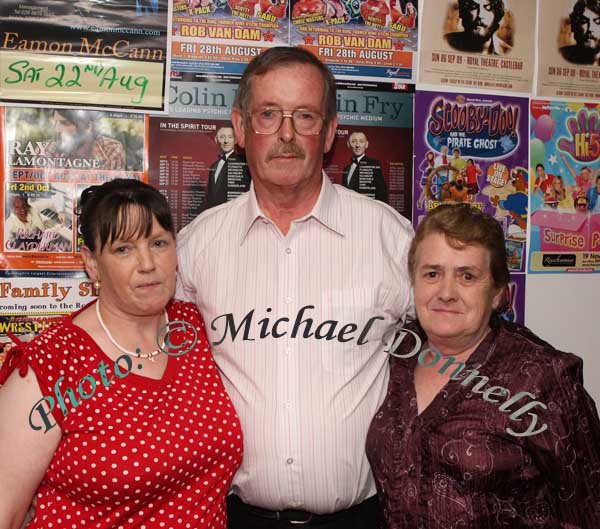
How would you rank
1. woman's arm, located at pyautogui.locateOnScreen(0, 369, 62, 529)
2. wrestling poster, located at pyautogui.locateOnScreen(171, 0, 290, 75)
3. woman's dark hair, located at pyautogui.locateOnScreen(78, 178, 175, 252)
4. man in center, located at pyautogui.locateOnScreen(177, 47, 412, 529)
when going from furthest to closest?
wrestling poster, located at pyautogui.locateOnScreen(171, 0, 290, 75) → man in center, located at pyautogui.locateOnScreen(177, 47, 412, 529) → woman's dark hair, located at pyautogui.locateOnScreen(78, 178, 175, 252) → woman's arm, located at pyautogui.locateOnScreen(0, 369, 62, 529)

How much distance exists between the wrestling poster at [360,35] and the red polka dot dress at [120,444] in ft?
4.11

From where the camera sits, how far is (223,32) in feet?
7.06

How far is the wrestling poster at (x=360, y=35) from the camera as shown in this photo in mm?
2195

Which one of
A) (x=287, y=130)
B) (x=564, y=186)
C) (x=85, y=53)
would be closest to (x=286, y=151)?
(x=287, y=130)

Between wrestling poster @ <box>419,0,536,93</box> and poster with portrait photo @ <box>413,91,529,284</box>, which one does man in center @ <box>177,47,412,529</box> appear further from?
wrestling poster @ <box>419,0,536,93</box>

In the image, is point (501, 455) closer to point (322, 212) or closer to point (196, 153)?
point (322, 212)

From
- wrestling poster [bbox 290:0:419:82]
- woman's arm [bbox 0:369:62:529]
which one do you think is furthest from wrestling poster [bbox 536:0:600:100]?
woman's arm [bbox 0:369:62:529]

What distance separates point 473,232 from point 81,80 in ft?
4.46

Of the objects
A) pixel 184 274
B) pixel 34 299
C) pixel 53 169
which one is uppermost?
pixel 53 169

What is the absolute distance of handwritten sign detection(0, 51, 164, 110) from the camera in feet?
6.64

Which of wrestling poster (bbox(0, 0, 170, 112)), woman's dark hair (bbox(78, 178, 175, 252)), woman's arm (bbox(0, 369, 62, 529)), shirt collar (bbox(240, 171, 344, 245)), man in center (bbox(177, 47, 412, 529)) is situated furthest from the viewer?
wrestling poster (bbox(0, 0, 170, 112))

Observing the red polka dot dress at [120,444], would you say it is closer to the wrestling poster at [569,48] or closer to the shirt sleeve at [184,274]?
the shirt sleeve at [184,274]

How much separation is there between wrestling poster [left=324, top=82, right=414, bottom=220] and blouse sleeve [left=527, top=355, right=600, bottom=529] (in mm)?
923

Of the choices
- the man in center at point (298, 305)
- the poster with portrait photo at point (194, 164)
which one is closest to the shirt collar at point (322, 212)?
the man in center at point (298, 305)
